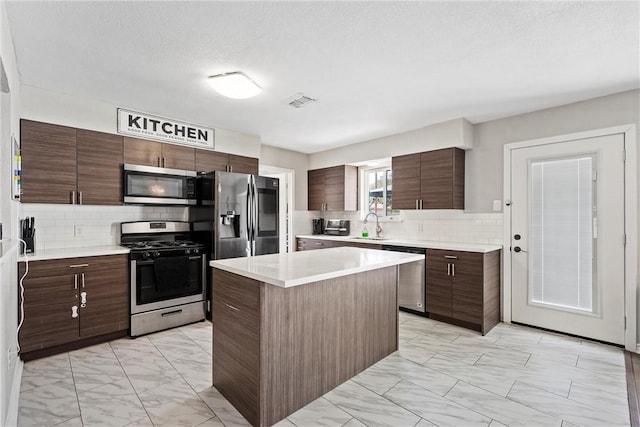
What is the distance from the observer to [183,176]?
3.92 meters

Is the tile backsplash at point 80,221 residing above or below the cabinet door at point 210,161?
below

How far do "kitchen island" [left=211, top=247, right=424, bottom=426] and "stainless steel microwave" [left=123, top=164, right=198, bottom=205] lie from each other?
189 centimetres

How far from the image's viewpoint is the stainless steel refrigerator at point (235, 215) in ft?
12.2

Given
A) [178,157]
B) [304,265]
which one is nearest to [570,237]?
[304,265]

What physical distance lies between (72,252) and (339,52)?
9.70 feet

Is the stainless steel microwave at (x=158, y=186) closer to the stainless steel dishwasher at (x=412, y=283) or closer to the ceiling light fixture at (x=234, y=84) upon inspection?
the ceiling light fixture at (x=234, y=84)

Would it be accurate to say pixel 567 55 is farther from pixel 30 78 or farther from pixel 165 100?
pixel 30 78

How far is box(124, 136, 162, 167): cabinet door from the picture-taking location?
3.54 metres

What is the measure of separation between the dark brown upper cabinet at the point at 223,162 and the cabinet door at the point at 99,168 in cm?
90

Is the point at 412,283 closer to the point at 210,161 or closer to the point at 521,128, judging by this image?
the point at 521,128

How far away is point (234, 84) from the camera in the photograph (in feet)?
8.79

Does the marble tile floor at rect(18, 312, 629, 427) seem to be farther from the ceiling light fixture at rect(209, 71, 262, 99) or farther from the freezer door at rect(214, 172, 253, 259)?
the ceiling light fixture at rect(209, 71, 262, 99)

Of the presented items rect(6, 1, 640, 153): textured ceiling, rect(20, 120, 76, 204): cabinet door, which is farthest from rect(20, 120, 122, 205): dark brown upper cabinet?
rect(6, 1, 640, 153): textured ceiling

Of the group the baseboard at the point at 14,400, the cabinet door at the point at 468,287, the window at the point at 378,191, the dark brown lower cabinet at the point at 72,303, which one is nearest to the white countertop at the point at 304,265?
the cabinet door at the point at 468,287
